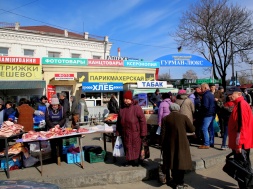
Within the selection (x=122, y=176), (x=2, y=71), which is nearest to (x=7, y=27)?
(x=2, y=71)

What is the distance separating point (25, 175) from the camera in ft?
17.9

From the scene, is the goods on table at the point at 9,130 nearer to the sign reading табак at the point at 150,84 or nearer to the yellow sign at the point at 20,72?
the sign reading табак at the point at 150,84

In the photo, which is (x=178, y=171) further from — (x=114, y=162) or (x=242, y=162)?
(x=114, y=162)

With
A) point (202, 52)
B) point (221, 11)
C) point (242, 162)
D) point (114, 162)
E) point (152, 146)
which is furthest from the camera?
point (202, 52)

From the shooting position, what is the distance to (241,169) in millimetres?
4477

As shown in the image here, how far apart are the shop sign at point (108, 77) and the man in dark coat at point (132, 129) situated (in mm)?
13576

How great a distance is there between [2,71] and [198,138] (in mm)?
12955

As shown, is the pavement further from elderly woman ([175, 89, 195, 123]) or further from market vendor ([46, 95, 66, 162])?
elderly woman ([175, 89, 195, 123])

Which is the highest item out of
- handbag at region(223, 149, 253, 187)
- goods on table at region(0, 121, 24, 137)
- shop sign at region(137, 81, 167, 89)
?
shop sign at region(137, 81, 167, 89)

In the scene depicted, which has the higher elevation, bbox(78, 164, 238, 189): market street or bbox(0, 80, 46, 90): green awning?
bbox(0, 80, 46, 90): green awning

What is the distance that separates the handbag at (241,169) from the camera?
14.4ft

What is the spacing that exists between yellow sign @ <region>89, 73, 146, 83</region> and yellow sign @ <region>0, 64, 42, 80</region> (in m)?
3.69

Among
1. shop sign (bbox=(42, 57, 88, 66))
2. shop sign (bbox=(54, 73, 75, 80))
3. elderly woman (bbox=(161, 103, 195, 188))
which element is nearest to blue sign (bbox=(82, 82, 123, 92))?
shop sign (bbox=(54, 73, 75, 80))

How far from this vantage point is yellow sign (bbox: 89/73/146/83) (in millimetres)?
19386
